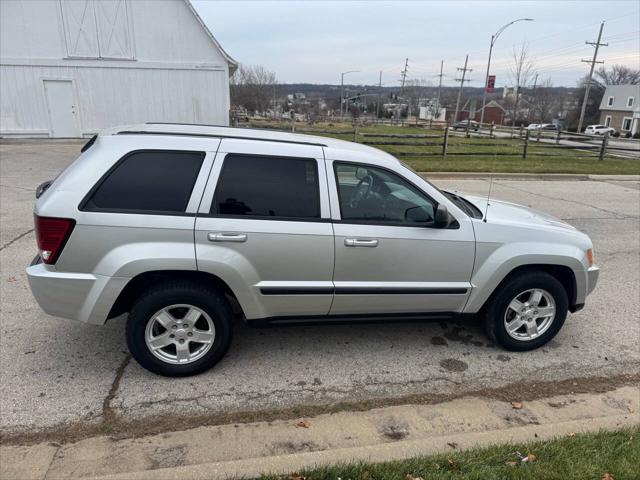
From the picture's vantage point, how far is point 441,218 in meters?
3.48

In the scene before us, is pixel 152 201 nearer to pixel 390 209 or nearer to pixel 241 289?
pixel 241 289

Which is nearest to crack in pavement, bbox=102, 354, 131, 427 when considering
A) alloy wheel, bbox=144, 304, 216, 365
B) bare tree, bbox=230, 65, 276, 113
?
alloy wheel, bbox=144, 304, 216, 365

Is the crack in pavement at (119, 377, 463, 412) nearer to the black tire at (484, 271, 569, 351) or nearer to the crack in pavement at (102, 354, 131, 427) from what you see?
the crack in pavement at (102, 354, 131, 427)

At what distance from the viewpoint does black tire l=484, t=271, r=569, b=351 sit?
3.77 meters

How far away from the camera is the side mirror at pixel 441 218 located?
348 cm

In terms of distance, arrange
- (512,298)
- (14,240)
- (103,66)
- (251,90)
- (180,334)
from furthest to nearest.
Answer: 1. (251,90)
2. (103,66)
3. (14,240)
4. (512,298)
5. (180,334)

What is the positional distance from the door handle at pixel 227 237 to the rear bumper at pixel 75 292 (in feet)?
2.09

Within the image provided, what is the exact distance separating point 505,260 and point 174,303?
2555 millimetres

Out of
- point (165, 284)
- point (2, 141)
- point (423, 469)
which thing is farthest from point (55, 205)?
point (2, 141)

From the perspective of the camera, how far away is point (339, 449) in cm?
271

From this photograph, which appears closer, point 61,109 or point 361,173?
point 361,173

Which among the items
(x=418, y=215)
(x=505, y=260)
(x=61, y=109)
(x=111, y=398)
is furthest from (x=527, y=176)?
(x=61, y=109)

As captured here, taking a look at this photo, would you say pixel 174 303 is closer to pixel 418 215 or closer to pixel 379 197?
pixel 379 197

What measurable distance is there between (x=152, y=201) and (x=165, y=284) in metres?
0.59
